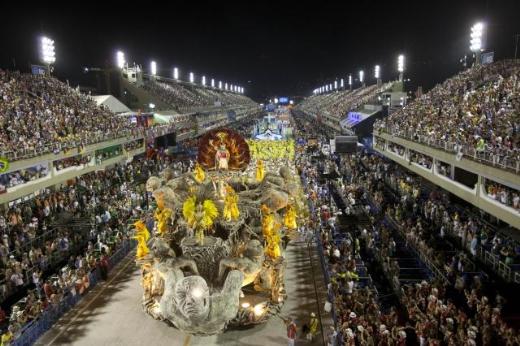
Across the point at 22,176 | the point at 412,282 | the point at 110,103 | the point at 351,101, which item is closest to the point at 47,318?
the point at 22,176

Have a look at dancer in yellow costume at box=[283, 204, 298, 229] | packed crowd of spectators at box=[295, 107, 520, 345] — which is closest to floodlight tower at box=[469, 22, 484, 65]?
packed crowd of spectators at box=[295, 107, 520, 345]

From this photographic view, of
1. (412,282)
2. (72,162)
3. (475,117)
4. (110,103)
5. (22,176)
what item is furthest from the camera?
(110,103)

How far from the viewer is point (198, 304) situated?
42.8 feet

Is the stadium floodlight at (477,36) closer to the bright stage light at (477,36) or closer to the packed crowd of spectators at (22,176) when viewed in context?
the bright stage light at (477,36)

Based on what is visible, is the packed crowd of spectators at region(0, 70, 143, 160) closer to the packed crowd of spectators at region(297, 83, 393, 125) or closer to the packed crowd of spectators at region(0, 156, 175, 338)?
the packed crowd of spectators at region(0, 156, 175, 338)

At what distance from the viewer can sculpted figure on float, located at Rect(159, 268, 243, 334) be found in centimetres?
1307

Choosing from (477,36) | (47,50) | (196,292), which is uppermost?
(477,36)

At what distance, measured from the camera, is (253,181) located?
2044cm

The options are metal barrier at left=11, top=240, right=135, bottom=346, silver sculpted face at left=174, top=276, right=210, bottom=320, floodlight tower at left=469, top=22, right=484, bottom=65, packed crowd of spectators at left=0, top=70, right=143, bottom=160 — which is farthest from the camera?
floodlight tower at left=469, top=22, right=484, bottom=65

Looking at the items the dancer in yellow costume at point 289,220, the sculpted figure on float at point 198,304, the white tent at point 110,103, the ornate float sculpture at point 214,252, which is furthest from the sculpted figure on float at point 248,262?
the white tent at point 110,103

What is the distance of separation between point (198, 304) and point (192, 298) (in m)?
0.23

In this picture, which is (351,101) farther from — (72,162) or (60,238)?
(60,238)

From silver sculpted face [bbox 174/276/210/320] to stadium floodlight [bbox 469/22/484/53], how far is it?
42956mm

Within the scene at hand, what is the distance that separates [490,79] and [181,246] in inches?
1089
